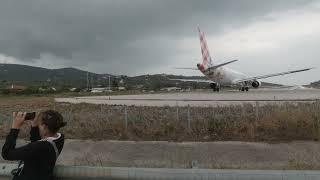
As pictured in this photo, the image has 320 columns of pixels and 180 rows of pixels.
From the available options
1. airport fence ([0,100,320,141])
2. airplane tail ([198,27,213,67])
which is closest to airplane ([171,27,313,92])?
airplane tail ([198,27,213,67])

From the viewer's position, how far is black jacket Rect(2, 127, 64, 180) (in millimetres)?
4043

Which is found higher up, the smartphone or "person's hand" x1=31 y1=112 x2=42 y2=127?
the smartphone

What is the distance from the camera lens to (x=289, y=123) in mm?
18938

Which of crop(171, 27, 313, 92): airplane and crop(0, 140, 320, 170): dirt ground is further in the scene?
crop(171, 27, 313, 92): airplane

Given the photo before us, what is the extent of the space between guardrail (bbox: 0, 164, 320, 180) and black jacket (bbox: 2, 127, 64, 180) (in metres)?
0.16

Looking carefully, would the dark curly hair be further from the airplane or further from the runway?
the airplane

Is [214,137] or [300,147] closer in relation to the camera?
[300,147]

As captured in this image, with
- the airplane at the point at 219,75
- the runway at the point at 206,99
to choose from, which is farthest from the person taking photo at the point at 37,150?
the airplane at the point at 219,75

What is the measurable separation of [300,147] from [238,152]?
6.89 ft

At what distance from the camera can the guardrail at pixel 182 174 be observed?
386 cm

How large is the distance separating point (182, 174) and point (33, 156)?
43.6 inches

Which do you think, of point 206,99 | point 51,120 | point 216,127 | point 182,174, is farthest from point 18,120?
point 206,99

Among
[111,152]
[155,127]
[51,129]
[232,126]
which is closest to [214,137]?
[232,126]

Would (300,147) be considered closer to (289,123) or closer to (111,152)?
Answer: (289,123)
